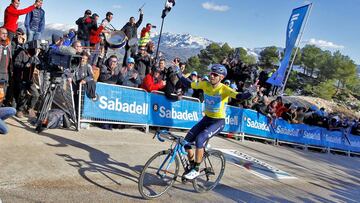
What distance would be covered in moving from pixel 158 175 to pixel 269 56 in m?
55.6

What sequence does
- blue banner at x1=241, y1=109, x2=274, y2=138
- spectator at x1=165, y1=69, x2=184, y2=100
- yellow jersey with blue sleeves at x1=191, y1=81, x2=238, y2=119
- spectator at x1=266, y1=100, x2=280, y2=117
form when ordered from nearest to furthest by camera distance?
yellow jersey with blue sleeves at x1=191, y1=81, x2=238, y2=119 < spectator at x1=165, y1=69, x2=184, y2=100 < blue banner at x1=241, y1=109, x2=274, y2=138 < spectator at x1=266, y1=100, x2=280, y2=117

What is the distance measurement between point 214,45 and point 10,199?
60462 millimetres

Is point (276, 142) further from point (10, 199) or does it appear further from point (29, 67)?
point (10, 199)

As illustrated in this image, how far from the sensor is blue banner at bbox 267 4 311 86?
66.4 ft

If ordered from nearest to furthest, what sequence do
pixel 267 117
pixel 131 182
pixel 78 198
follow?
pixel 78 198, pixel 131 182, pixel 267 117

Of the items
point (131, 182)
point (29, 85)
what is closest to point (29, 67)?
point (29, 85)

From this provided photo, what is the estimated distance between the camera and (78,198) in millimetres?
5379

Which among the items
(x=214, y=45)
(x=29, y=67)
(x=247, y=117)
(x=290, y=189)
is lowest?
(x=290, y=189)

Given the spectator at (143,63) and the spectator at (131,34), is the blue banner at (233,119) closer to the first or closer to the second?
the spectator at (143,63)

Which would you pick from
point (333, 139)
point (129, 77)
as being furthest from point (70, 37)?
point (333, 139)

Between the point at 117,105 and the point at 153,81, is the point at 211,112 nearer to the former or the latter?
the point at 117,105

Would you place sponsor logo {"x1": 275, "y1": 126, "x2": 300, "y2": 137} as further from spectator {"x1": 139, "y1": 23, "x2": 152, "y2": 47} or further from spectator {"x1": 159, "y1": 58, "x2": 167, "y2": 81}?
spectator {"x1": 139, "y1": 23, "x2": 152, "y2": 47}

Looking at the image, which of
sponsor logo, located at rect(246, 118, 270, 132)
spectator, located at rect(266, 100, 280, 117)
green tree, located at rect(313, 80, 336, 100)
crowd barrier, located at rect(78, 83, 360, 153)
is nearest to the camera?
crowd barrier, located at rect(78, 83, 360, 153)

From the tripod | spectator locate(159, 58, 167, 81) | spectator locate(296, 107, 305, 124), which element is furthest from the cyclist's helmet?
spectator locate(296, 107, 305, 124)
